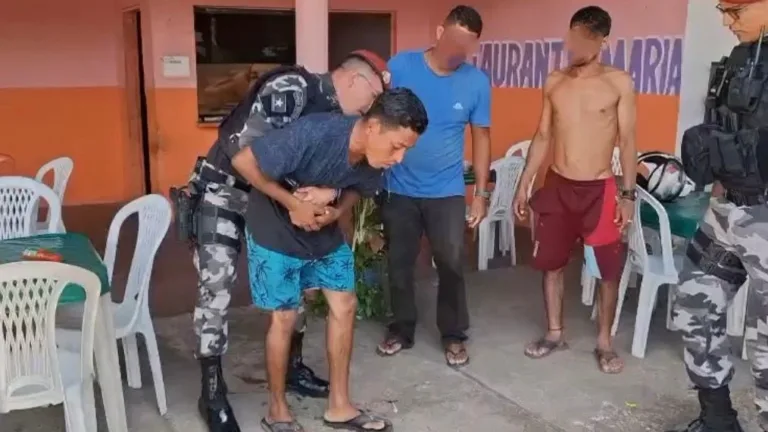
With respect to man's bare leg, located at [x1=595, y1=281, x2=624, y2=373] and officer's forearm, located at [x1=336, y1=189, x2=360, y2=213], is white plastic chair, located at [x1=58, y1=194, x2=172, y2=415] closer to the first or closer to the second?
officer's forearm, located at [x1=336, y1=189, x2=360, y2=213]

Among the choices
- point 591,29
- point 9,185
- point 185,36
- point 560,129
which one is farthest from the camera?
point 185,36

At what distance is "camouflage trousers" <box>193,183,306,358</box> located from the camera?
2916 millimetres

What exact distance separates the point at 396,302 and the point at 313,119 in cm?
157

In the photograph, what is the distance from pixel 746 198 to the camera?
270 cm

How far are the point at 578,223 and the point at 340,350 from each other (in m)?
1.42

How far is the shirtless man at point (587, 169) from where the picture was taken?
3.58 meters

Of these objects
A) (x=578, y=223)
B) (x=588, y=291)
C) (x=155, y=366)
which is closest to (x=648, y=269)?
(x=578, y=223)

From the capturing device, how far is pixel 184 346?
13.2ft

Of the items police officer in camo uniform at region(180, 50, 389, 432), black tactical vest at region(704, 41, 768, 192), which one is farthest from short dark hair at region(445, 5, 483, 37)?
black tactical vest at region(704, 41, 768, 192)

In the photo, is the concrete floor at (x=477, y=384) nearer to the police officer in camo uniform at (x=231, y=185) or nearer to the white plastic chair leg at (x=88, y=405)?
the police officer in camo uniform at (x=231, y=185)

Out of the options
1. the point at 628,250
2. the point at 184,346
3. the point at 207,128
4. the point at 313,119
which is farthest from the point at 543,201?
the point at 207,128

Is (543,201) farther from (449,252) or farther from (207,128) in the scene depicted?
(207,128)

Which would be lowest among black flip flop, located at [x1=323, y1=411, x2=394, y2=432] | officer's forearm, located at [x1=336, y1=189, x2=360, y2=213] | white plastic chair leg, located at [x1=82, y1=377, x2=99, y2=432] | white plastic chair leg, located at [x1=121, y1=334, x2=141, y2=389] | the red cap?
black flip flop, located at [x1=323, y1=411, x2=394, y2=432]

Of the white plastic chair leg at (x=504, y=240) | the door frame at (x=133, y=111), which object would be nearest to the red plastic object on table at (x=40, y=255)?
the white plastic chair leg at (x=504, y=240)
